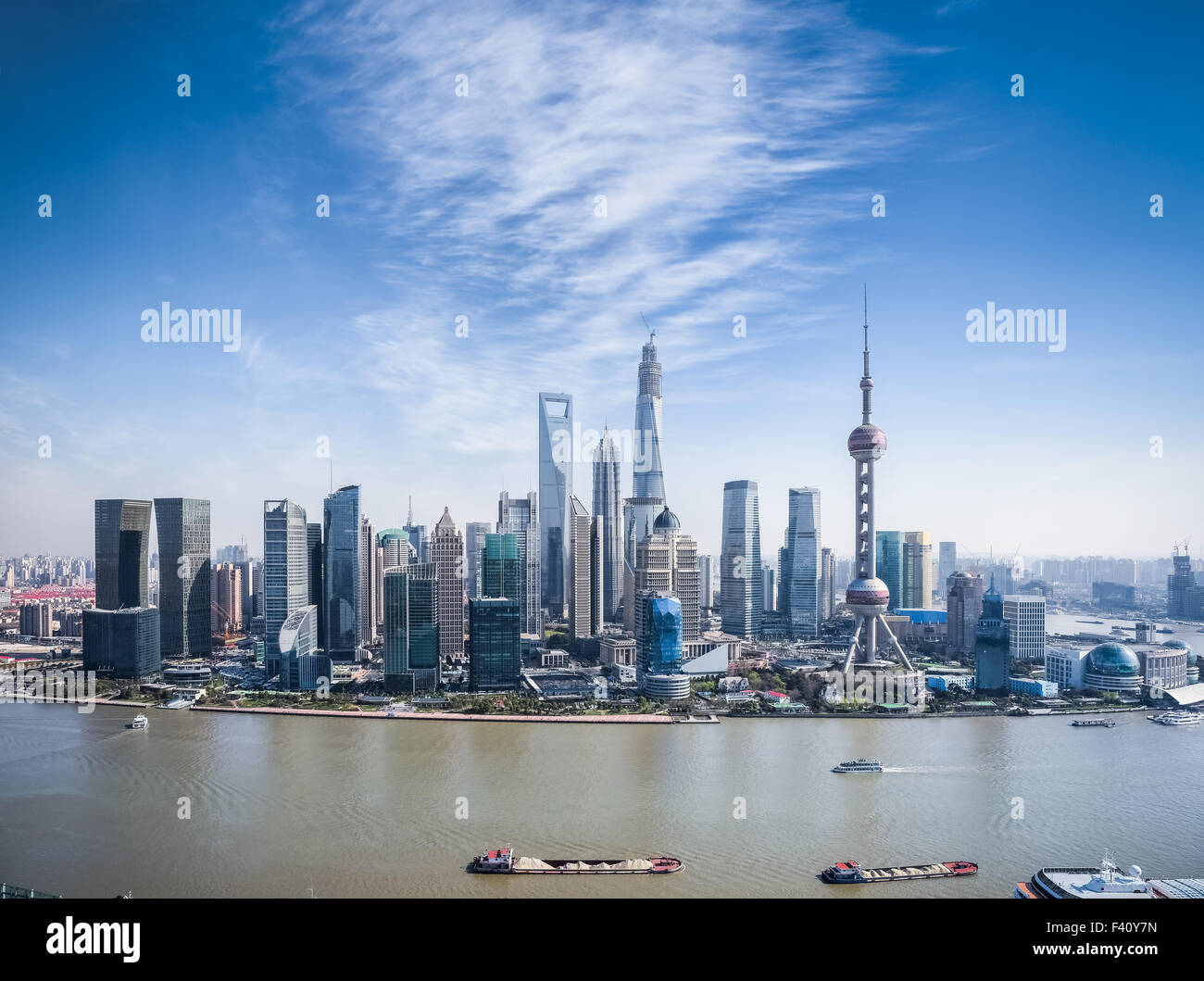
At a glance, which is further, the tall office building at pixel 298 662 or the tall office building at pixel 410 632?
the tall office building at pixel 298 662

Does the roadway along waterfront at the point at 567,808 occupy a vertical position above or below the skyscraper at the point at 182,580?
below

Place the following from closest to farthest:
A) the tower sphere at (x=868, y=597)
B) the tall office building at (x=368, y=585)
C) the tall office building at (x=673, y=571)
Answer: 1. the tower sphere at (x=868, y=597)
2. the tall office building at (x=673, y=571)
3. the tall office building at (x=368, y=585)

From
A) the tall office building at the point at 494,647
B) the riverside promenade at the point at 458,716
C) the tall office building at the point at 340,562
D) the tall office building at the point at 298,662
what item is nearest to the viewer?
the riverside promenade at the point at 458,716

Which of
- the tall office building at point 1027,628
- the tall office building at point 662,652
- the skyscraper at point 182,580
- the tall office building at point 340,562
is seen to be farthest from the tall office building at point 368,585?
the tall office building at point 1027,628

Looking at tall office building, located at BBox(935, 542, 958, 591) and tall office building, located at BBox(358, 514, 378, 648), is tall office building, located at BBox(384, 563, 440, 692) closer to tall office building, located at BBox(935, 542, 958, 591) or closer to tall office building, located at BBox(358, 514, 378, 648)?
tall office building, located at BBox(358, 514, 378, 648)

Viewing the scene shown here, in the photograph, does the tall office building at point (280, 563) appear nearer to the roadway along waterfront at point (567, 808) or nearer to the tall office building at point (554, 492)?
the roadway along waterfront at point (567, 808)

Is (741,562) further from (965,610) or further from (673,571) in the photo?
(965,610)
